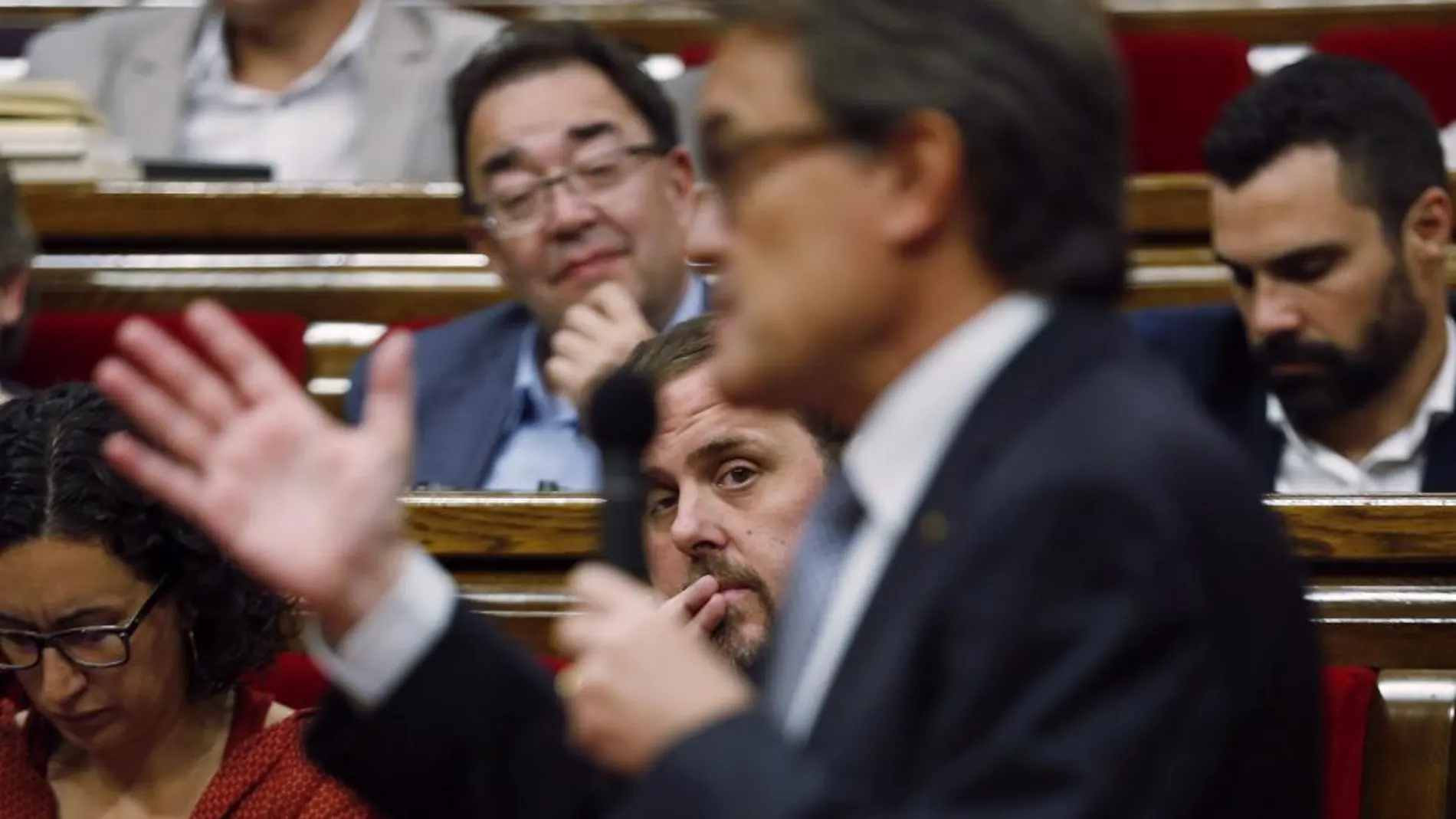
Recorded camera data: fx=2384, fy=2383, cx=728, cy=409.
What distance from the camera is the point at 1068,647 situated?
0.44 m

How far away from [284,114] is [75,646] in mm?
829

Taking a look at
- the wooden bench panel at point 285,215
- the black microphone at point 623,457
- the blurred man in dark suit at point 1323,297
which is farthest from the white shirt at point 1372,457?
the black microphone at point 623,457

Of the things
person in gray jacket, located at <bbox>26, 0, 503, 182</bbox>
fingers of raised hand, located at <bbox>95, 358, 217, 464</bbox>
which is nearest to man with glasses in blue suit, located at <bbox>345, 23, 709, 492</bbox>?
person in gray jacket, located at <bbox>26, 0, 503, 182</bbox>

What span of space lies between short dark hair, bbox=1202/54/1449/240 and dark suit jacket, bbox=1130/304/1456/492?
0.08 m

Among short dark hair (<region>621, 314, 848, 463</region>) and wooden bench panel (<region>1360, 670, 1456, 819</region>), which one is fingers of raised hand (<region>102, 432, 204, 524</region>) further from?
wooden bench panel (<region>1360, 670, 1456, 819</region>)

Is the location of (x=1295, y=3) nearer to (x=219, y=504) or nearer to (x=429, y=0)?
(x=429, y=0)

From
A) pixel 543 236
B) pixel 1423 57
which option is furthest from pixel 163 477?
pixel 1423 57

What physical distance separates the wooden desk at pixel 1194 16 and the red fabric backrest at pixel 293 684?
911mm

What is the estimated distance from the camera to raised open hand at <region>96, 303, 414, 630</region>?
51 cm

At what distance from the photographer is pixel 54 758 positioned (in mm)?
1030

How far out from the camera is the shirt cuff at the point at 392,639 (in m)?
0.52

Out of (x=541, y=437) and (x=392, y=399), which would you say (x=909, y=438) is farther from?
(x=541, y=437)

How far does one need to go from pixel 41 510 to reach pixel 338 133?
789 millimetres

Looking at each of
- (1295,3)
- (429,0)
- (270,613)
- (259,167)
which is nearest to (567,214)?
(259,167)
